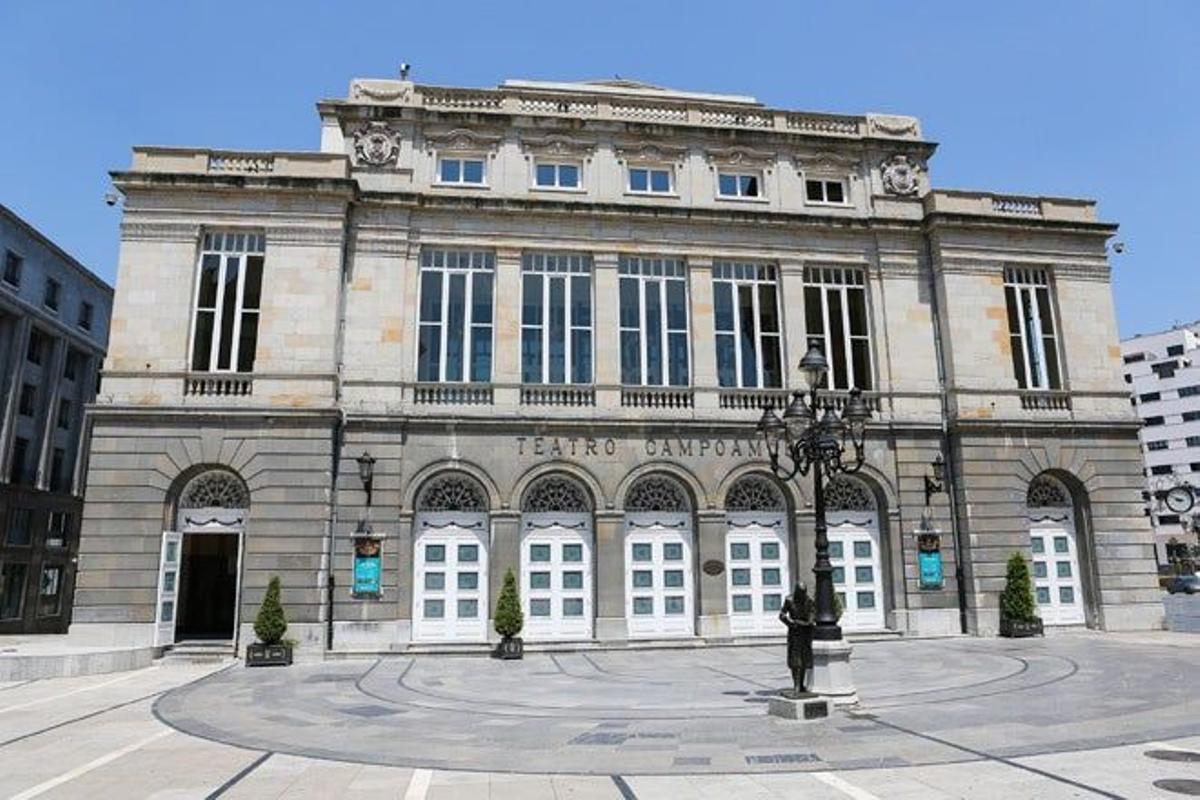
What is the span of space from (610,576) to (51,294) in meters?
36.9

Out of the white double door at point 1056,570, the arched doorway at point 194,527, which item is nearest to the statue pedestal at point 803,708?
the arched doorway at point 194,527

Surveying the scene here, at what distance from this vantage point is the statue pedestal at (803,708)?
1136 centimetres

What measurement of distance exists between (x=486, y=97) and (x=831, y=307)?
1164cm

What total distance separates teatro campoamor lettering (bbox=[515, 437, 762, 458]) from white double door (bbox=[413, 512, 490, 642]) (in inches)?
91.9

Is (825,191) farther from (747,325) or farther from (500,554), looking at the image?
(500,554)

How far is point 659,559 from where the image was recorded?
21844 mm

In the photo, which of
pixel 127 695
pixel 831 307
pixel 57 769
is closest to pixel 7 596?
pixel 127 695

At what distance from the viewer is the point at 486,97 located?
23.7 meters

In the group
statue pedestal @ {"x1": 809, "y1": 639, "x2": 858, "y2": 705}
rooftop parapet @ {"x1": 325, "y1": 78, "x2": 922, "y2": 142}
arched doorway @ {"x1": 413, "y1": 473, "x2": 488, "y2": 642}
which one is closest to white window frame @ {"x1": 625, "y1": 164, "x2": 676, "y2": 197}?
rooftop parapet @ {"x1": 325, "y1": 78, "x2": 922, "y2": 142}

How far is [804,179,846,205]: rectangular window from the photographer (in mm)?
24828

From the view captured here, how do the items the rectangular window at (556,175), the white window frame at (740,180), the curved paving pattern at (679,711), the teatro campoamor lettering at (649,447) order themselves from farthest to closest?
1. the white window frame at (740,180)
2. the rectangular window at (556,175)
3. the teatro campoamor lettering at (649,447)
4. the curved paving pattern at (679,711)

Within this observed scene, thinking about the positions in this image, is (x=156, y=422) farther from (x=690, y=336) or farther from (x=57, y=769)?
(x=690, y=336)

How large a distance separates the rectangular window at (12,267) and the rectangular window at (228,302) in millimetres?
24482

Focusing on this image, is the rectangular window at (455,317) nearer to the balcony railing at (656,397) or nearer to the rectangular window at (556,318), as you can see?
the rectangular window at (556,318)
